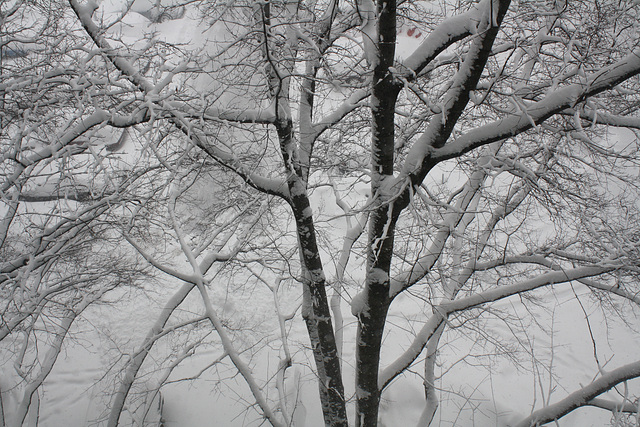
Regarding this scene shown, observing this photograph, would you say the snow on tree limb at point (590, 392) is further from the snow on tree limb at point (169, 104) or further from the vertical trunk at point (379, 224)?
the snow on tree limb at point (169, 104)

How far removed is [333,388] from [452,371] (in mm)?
5580

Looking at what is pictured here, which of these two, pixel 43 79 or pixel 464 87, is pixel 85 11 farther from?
pixel 464 87

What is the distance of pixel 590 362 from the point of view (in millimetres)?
9094

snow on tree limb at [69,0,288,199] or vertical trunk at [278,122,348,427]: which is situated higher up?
snow on tree limb at [69,0,288,199]

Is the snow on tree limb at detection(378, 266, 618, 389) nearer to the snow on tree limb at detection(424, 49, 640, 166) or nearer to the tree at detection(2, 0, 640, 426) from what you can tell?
the tree at detection(2, 0, 640, 426)

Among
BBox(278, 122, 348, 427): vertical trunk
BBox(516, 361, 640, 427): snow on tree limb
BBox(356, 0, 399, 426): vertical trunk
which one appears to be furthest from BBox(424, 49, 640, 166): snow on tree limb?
BBox(516, 361, 640, 427): snow on tree limb

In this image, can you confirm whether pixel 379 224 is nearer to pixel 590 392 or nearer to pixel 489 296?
pixel 489 296

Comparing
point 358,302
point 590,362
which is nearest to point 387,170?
point 358,302

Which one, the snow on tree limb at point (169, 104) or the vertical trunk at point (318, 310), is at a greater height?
the snow on tree limb at point (169, 104)

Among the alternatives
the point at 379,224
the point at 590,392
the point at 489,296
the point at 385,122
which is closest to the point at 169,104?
the point at 385,122

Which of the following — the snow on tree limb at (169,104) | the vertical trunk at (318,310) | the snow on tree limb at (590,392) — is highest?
the snow on tree limb at (169,104)

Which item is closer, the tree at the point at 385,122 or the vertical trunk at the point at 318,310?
the tree at the point at 385,122

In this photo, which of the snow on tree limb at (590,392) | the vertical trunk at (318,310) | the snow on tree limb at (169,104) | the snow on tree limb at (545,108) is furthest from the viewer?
the vertical trunk at (318,310)

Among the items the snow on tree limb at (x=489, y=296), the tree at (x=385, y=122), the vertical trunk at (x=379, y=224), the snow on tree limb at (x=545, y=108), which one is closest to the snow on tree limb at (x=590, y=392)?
the tree at (x=385, y=122)
